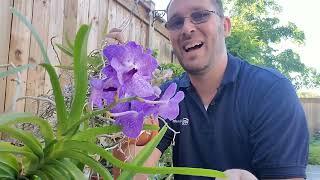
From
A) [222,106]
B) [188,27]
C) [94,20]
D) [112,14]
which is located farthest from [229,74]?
[112,14]

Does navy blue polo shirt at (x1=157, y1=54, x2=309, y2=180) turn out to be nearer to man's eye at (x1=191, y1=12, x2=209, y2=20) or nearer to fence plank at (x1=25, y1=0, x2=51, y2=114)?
man's eye at (x1=191, y1=12, x2=209, y2=20)

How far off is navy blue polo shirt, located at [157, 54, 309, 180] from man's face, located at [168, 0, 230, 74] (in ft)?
0.34

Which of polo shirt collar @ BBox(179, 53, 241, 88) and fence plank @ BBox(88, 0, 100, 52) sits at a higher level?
fence plank @ BBox(88, 0, 100, 52)

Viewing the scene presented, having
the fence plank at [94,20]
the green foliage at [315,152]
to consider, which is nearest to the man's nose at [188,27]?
the fence plank at [94,20]

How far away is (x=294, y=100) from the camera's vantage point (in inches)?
60.9

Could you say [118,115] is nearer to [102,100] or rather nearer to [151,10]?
[102,100]

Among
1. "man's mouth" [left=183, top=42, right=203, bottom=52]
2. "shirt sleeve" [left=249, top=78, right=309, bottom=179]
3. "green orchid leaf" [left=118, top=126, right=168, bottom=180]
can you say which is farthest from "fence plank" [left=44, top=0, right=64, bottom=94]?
"green orchid leaf" [left=118, top=126, right=168, bottom=180]

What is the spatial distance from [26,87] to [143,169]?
1584mm

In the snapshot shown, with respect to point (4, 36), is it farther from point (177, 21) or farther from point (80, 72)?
point (80, 72)

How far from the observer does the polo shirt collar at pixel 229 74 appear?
1.74 meters

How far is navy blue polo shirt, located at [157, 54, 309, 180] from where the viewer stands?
1453 mm

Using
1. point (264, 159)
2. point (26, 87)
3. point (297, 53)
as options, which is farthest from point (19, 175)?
point (297, 53)

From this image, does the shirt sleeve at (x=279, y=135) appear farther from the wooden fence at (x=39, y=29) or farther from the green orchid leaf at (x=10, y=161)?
the green orchid leaf at (x=10, y=161)

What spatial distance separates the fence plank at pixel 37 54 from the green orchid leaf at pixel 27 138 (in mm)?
1506
